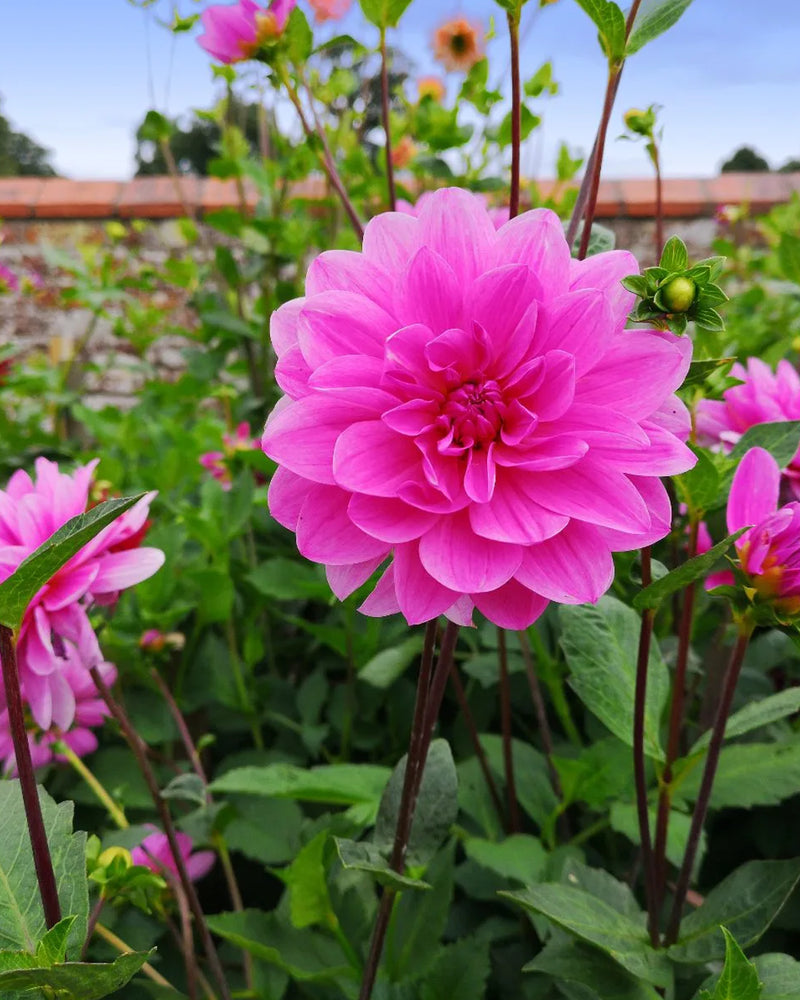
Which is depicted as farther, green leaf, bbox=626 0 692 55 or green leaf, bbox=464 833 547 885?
green leaf, bbox=464 833 547 885

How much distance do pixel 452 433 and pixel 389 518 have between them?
Answer: 6 cm

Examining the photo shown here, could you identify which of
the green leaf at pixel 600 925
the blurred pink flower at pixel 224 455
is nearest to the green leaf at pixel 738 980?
the green leaf at pixel 600 925

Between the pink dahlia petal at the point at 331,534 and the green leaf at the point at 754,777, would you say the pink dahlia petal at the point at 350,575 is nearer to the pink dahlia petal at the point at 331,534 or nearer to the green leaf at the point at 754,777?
the pink dahlia petal at the point at 331,534

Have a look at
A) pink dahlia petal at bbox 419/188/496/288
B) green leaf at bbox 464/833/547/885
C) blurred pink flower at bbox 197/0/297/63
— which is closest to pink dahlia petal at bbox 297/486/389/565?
pink dahlia petal at bbox 419/188/496/288

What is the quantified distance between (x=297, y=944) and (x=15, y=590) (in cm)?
42

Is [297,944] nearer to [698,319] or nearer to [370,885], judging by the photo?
[370,885]

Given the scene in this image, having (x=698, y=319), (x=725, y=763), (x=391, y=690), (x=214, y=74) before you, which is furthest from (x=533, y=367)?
(x=214, y=74)

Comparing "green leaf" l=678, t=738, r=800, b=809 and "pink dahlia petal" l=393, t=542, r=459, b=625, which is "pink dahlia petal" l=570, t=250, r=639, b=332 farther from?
"green leaf" l=678, t=738, r=800, b=809

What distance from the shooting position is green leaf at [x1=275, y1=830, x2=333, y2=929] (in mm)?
538

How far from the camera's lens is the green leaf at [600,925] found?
17.4 inches

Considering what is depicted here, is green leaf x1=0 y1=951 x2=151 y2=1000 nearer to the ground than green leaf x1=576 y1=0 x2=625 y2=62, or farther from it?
nearer to the ground

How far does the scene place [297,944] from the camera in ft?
2.03

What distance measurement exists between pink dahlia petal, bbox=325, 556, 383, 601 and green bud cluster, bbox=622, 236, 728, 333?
0.54 feet

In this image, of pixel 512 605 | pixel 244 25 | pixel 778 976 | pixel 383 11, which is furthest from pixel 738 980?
pixel 244 25
